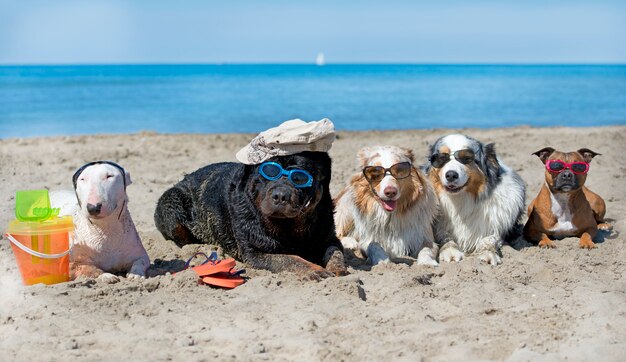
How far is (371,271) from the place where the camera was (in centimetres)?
605

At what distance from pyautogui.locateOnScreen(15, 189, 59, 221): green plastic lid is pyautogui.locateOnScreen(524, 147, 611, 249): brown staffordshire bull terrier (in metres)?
4.43

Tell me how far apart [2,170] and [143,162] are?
210cm

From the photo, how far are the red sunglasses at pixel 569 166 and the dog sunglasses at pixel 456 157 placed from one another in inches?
35.2

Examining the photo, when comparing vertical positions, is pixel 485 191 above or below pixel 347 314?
above

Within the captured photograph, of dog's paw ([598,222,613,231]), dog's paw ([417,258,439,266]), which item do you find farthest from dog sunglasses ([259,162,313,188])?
dog's paw ([598,222,613,231])

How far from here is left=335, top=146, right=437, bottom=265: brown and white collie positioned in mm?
6355

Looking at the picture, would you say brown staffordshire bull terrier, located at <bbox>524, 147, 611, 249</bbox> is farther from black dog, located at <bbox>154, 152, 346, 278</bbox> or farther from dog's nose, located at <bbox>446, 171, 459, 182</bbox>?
black dog, located at <bbox>154, 152, 346, 278</bbox>

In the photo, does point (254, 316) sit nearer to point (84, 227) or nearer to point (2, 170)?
point (84, 227)

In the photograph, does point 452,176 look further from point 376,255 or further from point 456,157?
point 376,255

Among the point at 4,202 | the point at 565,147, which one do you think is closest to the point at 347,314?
the point at 4,202

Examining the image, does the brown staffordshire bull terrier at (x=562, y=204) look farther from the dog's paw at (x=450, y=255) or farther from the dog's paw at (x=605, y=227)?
the dog's paw at (x=450, y=255)

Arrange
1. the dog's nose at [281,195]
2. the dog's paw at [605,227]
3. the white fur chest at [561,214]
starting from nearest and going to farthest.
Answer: the dog's nose at [281,195]
the white fur chest at [561,214]
the dog's paw at [605,227]

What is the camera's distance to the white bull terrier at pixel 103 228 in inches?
211

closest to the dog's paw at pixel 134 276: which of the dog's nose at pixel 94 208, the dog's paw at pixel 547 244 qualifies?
the dog's nose at pixel 94 208
